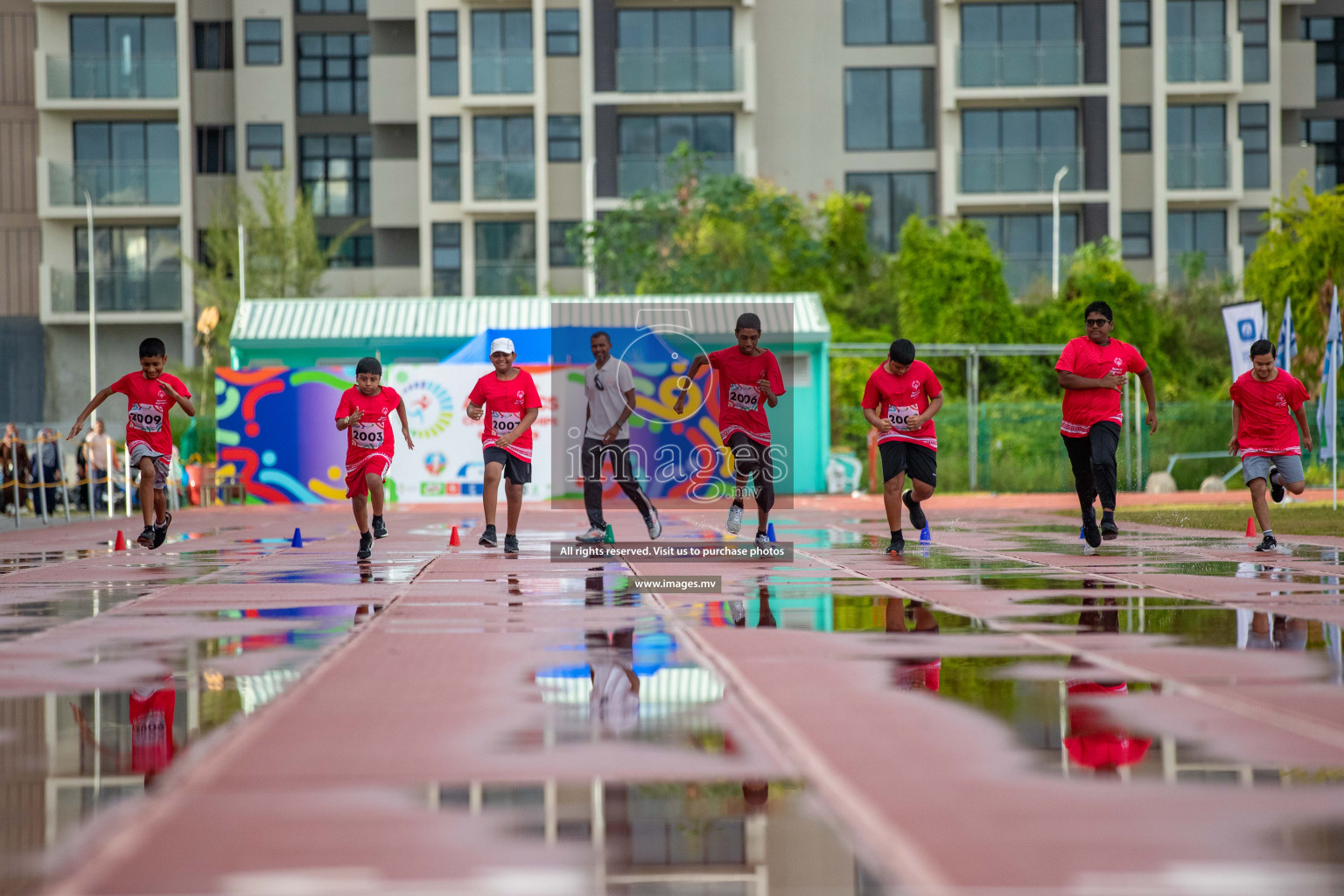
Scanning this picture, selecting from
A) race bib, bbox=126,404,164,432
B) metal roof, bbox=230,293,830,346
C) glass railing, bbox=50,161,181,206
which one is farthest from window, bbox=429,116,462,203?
race bib, bbox=126,404,164,432

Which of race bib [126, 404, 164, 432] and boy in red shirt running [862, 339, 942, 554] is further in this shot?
race bib [126, 404, 164, 432]

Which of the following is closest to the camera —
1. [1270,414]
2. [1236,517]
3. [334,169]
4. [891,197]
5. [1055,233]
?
[1270,414]

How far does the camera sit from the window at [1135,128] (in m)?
45.8

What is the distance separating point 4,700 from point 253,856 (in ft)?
9.27

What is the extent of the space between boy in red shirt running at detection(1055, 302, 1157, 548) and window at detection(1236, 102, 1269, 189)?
1454 inches

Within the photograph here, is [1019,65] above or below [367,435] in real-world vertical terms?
above

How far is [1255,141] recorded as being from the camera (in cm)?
4691

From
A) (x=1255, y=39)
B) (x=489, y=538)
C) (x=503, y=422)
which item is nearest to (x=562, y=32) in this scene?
(x=1255, y=39)

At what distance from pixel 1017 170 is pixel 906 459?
112 ft

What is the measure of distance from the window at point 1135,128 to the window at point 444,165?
19.5 metres

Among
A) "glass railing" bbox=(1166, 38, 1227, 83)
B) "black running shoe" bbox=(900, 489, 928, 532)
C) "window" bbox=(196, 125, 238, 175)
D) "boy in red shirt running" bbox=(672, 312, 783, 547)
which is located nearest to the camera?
"boy in red shirt running" bbox=(672, 312, 783, 547)

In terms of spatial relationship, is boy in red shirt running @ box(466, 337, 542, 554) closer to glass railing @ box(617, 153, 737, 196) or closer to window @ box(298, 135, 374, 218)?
glass railing @ box(617, 153, 737, 196)

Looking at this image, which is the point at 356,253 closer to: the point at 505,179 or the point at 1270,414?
the point at 505,179

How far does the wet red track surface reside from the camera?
373cm
